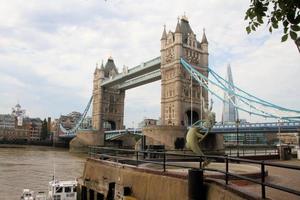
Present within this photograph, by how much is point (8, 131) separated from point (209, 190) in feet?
472

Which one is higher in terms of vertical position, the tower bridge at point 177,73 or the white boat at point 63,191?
the tower bridge at point 177,73

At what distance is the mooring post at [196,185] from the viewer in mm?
6312

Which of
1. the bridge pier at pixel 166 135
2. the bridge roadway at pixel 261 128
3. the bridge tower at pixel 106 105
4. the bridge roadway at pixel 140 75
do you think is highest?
the bridge roadway at pixel 140 75

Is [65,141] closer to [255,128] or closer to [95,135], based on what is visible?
[95,135]

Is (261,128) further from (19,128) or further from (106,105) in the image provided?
(19,128)

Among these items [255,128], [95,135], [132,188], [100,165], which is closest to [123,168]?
[132,188]

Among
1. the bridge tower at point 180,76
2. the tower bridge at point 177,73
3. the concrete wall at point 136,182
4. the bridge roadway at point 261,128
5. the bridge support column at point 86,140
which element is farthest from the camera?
the bridge support column at point 86,140

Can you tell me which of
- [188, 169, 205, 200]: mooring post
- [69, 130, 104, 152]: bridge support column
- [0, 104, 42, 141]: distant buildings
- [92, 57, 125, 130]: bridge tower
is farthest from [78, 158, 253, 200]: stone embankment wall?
[0, 104, 42, 141]: distant buildings

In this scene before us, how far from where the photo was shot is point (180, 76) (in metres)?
62.7

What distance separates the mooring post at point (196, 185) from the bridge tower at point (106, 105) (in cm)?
9255

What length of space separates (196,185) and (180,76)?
56878 mm

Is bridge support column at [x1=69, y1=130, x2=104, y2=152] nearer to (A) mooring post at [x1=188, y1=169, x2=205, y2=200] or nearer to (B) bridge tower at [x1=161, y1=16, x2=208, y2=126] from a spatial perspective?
(B) bridge tower at [x1=161, y1=16, x2=208, y2=126]

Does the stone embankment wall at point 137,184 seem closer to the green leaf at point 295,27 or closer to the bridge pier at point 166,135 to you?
the green leaf at point 295,27

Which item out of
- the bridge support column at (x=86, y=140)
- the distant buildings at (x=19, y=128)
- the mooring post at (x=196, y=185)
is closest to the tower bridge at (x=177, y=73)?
the bridge support column at (x=86, y=140)
